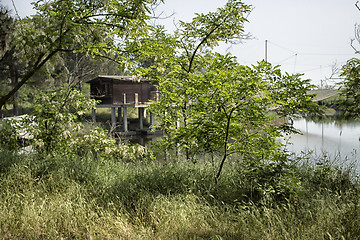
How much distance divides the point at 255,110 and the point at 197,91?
2.64ft

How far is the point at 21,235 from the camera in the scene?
9.80 ft

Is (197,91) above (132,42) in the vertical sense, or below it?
below

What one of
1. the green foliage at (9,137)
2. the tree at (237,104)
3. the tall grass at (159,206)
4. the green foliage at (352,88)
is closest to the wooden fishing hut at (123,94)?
the green foliage at (9,137)

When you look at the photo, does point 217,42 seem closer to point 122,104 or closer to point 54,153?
point 54,153

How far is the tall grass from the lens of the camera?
286 cm

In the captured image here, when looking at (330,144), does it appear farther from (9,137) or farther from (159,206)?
(9,137)

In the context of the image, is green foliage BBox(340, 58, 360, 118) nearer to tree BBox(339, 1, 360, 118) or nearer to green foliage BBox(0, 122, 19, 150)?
tree BBox(339, 1, 360, 118)

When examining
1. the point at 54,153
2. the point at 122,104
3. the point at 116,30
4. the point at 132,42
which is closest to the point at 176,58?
the point at 132,42

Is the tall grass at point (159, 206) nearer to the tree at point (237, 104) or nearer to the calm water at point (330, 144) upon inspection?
the tree at point (237, 104)

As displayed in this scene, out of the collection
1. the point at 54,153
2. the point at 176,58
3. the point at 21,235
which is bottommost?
the point at 21,235

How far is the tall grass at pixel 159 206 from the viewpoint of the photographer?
2.86 meters

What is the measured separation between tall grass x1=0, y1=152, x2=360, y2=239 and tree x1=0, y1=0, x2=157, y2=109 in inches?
57.5

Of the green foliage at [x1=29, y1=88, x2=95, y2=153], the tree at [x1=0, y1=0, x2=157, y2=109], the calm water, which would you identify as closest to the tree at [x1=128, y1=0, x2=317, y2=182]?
the tree at [x1=0, y1=0, x2=157, y2=109]

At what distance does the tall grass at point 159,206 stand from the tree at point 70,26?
1.46 m
